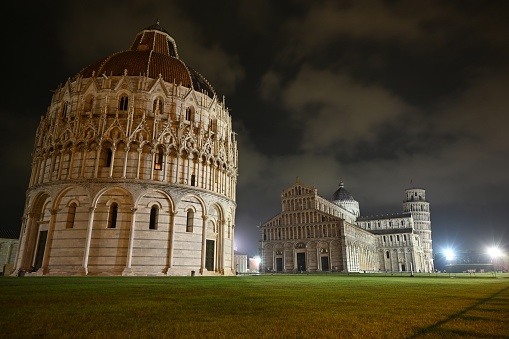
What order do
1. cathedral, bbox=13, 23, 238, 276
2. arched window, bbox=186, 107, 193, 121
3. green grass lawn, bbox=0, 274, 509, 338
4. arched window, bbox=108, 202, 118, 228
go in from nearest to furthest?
green grass lawn, bbox=0, 274, 509, 338
cathedral, bbox=13, 23, 238, 276
arched window, bbox=108, 202, 118, 228
arched window, bbox=186, 107, 193, 121

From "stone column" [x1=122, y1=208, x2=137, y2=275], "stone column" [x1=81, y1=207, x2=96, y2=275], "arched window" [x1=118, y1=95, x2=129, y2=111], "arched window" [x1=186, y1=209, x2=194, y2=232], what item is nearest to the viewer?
"stone column" [x1=81, y1=207, x2=96, y2=275]

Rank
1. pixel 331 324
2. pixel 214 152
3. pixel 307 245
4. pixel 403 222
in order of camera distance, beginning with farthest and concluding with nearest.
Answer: pixel 403 222 < pixel 307 245 < pixel 214 152 < pixel 331 324

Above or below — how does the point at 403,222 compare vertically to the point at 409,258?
above

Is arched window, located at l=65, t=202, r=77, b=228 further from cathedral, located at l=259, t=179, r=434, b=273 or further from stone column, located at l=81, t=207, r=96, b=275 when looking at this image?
cathedral, located at l=259, t=179, r=434, b=273

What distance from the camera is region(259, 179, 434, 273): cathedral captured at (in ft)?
245

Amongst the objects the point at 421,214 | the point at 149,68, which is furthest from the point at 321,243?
the point at 421,214

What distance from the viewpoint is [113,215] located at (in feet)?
98.3

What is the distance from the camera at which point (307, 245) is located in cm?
7681

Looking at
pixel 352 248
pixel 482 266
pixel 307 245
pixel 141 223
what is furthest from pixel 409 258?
pixel 141 223

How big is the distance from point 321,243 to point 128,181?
55.3 metres

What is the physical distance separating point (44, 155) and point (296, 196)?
58.5 metres

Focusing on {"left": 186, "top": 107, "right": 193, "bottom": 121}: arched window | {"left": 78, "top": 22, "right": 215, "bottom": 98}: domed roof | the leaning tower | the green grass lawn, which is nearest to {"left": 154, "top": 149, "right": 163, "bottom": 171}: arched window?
{"left": 186, "top": 107, "right": 193, "bottom": 121}: arched window

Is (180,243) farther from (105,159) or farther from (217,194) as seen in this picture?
(105,159)

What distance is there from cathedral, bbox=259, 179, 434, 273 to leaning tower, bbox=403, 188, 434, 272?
14575 millimetres
